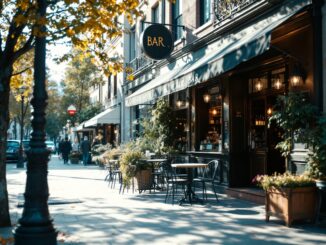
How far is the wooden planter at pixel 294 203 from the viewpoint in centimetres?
773

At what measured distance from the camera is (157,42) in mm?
15406

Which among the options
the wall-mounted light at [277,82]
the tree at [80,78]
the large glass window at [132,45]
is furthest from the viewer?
the tree at [80,78]

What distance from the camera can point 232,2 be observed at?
12.1 metres

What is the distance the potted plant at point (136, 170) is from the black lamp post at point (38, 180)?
6.56m

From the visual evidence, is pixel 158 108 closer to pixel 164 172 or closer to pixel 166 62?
pixel 166 62

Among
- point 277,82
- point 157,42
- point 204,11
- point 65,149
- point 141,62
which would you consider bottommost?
point 65,149

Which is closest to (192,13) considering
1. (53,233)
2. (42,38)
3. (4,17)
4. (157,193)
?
(157,193)

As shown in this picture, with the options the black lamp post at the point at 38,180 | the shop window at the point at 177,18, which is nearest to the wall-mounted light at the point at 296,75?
the black lamp post at the point at 38,180

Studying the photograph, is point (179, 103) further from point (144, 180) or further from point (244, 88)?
point (244, 88)

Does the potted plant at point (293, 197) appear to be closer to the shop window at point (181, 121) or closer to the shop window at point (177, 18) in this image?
the shop window at point (181, 121)

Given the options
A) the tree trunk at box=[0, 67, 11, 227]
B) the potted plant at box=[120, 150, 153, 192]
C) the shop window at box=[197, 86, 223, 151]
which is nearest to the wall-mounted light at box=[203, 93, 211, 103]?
the shop window at box=[197, 86, 223, 151]

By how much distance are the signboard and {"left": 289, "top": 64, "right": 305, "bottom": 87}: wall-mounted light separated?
6.56 metres

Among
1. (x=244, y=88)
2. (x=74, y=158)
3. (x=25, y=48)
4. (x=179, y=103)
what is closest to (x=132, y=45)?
(x=74, y=158)

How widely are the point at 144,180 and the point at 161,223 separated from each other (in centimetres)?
496
